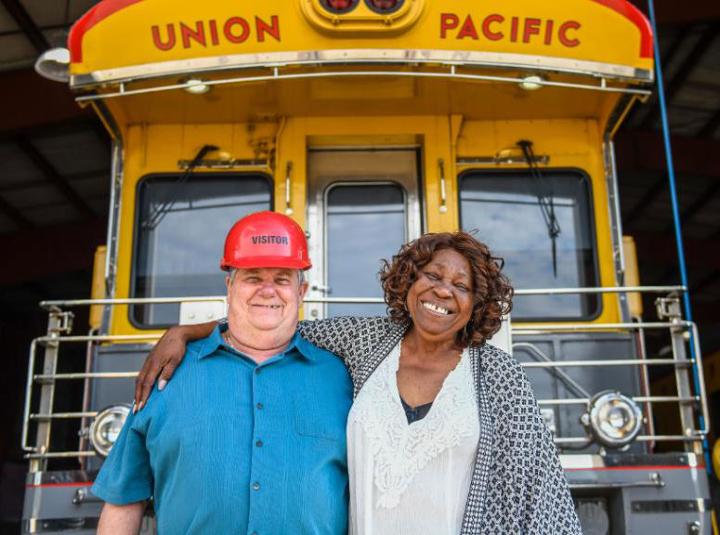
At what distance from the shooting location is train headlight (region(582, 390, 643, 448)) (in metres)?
3.65

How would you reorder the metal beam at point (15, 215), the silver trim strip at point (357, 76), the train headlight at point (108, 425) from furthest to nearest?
the metal beam at point (15, 215) < the silver trim strip at point (357, 76) < the train headlight at point (108, 425)

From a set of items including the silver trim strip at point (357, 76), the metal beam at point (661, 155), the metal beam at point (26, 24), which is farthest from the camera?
the metal beam at point (661, 155)

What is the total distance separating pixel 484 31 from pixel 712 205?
1155 centimetres

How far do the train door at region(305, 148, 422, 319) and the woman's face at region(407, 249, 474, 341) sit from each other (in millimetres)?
2274

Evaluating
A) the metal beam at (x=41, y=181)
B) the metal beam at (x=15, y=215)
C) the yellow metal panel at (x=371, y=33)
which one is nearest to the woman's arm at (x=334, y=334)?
the yellow metal panel at (x=371, y=33)

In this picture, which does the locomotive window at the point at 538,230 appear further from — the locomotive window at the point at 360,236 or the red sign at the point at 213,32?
the red sign at the point at 213,32

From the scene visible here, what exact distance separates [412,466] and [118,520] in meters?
0.88

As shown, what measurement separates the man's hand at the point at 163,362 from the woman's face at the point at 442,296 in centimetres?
74

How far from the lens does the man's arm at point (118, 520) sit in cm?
238

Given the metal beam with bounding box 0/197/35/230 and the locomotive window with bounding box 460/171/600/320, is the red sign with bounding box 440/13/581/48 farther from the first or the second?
the metal beam with bounding box 0/197/35/230

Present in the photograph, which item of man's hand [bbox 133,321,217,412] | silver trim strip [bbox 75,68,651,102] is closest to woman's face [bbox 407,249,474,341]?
man's hand [bbox 133,321,217,412]

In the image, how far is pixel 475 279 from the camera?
8.35 ft

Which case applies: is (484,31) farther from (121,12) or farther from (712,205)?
(712,205)

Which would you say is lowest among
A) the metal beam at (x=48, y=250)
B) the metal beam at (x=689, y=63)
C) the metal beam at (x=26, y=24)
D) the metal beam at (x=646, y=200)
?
the metal beam at (x=48, y=250)
